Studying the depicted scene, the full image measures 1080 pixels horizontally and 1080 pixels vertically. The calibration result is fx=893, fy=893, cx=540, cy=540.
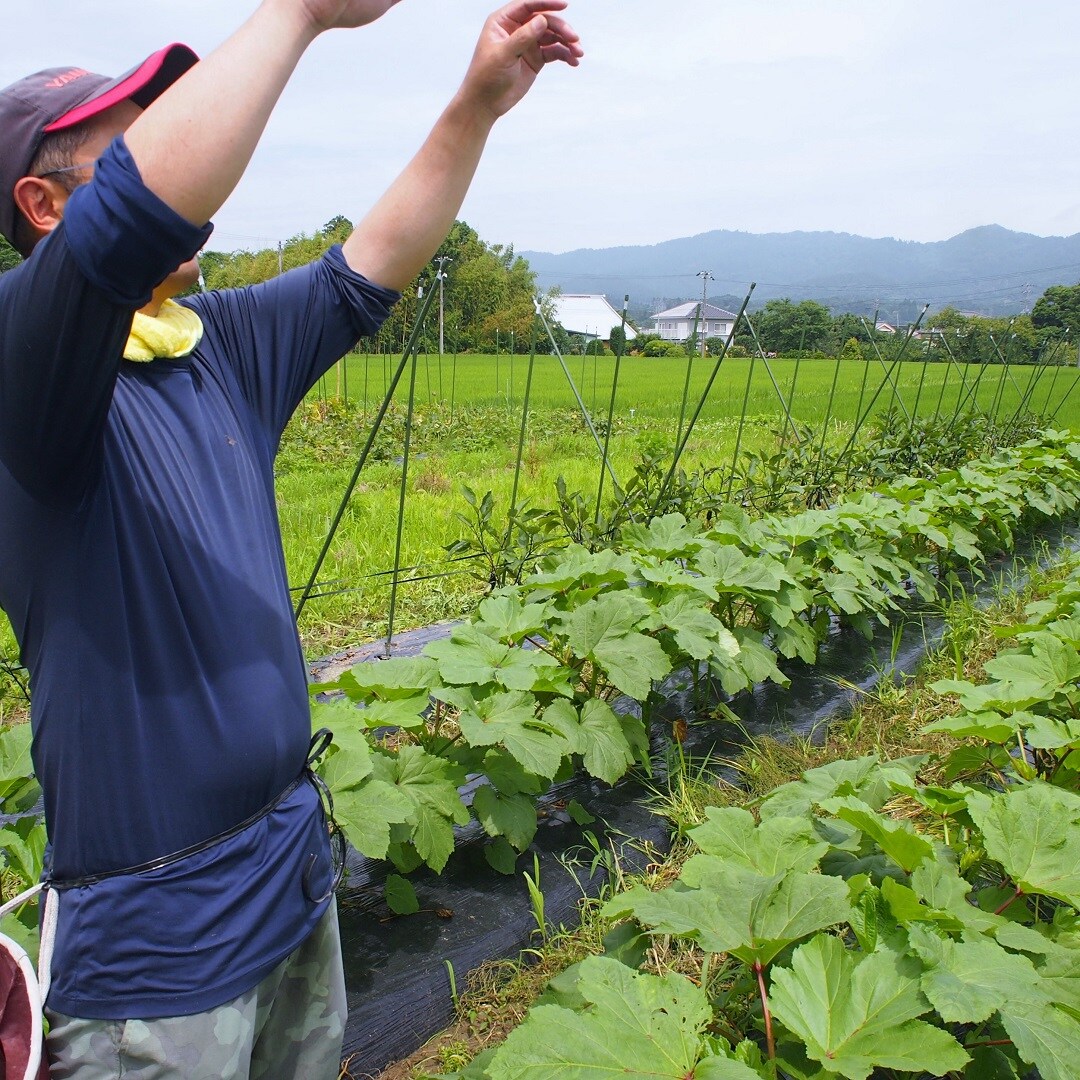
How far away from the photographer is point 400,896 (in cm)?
211

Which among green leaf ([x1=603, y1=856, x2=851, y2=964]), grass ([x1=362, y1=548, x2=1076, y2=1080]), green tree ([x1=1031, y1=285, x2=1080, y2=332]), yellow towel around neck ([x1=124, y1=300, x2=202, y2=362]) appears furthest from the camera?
→ green tree ([x1=1031, y1=285, x2=1080, y2=332])

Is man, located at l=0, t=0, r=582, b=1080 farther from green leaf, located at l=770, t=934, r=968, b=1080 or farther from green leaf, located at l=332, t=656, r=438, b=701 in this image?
green leaf, located at l=332, t=656, r=438, b=701

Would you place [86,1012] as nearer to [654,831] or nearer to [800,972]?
[800,972]

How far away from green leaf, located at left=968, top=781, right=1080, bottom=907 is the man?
1.15m

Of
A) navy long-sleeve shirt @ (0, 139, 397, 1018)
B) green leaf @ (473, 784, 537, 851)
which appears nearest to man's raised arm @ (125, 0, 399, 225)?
navy long-sleeve shirt @ (0, 139, 397, 1018)

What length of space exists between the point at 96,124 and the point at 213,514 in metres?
0.43

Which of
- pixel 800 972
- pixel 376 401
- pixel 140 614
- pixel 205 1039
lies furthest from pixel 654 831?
pixel 376 401

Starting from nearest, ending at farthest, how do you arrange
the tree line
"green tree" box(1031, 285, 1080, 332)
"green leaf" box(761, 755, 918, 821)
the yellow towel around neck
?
the yellow towel around neck, "green leaf" box(761, 755, 918, 821), the tree line, "green tree" box(1031, 285, 1080, 332)

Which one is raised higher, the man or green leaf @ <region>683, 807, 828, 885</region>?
the man

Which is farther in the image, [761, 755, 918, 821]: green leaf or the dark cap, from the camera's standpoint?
[761, 755, 918, 821]: green leaf

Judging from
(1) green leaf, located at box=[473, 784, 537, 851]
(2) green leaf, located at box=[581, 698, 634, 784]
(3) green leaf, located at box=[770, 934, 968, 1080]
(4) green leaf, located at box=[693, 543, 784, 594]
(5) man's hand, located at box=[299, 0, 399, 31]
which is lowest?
(1) green leaf, located at box=[473, 784, 537, 851]

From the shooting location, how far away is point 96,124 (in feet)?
3.08

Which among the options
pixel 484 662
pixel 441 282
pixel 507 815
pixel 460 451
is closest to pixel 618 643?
pixel 484 662

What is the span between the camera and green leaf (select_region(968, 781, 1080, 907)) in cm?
149
